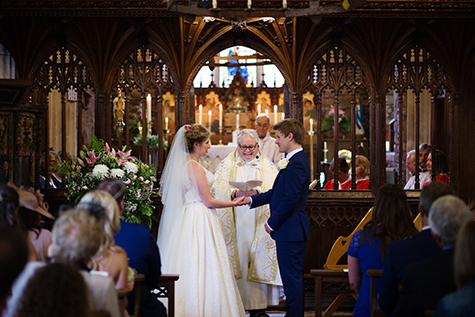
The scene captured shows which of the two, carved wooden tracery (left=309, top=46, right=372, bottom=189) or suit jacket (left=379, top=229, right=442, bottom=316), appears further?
carved wooden tracery (left=309, top=46, right=372, bottom=189)

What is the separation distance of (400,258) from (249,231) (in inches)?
106

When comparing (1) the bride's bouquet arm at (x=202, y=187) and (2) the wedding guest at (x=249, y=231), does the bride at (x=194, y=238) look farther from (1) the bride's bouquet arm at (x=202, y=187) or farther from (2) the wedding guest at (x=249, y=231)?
(2) the wedding guest at (x=249, y=231)

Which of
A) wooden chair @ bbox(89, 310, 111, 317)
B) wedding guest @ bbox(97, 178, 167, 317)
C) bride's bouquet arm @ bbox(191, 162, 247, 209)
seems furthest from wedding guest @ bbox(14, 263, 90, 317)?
bride's bouquet arm @ bbox(191, 162, 247, 209)

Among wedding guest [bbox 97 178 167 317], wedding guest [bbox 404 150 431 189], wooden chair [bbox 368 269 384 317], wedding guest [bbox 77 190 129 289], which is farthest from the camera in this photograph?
wedding guest [bbox 404 150 431 189]

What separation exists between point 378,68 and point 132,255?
4.24 meters

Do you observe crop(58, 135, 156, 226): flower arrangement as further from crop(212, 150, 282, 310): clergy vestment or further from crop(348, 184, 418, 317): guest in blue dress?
crop(348, 184, 418, 317): guest in blue dress

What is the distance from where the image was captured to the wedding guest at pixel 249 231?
5.23 metres

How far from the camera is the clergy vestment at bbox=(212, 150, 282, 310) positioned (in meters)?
5.24

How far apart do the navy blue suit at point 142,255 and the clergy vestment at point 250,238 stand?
1.97 meters

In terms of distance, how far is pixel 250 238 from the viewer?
17.6ft

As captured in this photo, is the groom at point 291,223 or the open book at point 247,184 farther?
the open book at point 247,184

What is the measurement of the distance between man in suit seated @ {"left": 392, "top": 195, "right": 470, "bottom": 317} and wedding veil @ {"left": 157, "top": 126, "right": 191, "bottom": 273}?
2545 millimetres

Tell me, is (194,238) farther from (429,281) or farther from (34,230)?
(429,281)

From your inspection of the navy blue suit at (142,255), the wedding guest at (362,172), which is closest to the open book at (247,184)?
the navy blue suit at (142,255)
